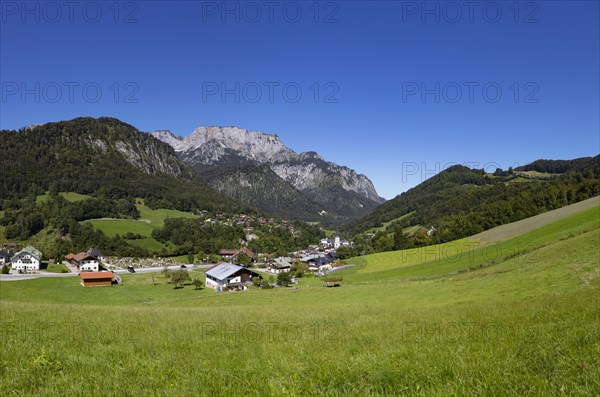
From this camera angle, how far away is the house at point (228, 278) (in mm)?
82525

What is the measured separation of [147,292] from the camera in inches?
2751

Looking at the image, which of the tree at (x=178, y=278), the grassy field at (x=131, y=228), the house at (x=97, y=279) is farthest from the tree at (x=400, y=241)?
the grassy field at (x=131, y=228)

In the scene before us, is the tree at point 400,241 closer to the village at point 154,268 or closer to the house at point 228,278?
the village at point 154,268

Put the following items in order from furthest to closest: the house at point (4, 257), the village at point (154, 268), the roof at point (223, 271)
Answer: the house at point (4, 257) < the roof at point (223, 271) < the village at point (154, 268)

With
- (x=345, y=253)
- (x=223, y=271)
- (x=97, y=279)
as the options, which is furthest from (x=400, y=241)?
(x=97, y=279)

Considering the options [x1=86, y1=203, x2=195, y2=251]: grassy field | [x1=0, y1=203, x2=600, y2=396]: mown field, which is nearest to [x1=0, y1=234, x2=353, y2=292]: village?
[x1=86, y1=203, x2=195, y2=251]: grassy field

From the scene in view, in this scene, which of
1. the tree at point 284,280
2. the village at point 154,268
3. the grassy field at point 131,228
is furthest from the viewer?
the grassy field at point 131,228

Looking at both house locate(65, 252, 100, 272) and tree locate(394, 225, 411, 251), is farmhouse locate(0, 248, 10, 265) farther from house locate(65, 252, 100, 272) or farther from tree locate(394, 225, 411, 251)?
tree locate(394, 225, 411, 251)

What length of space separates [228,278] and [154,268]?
52200 millimetres

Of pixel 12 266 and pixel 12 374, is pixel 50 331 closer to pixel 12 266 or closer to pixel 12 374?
pixel 12 374

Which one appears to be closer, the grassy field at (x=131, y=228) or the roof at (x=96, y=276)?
the roof at (x=96, y=276)

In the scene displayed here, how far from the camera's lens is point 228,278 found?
273 feet

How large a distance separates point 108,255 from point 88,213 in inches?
2175

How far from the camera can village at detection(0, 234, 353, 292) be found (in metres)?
82.5
